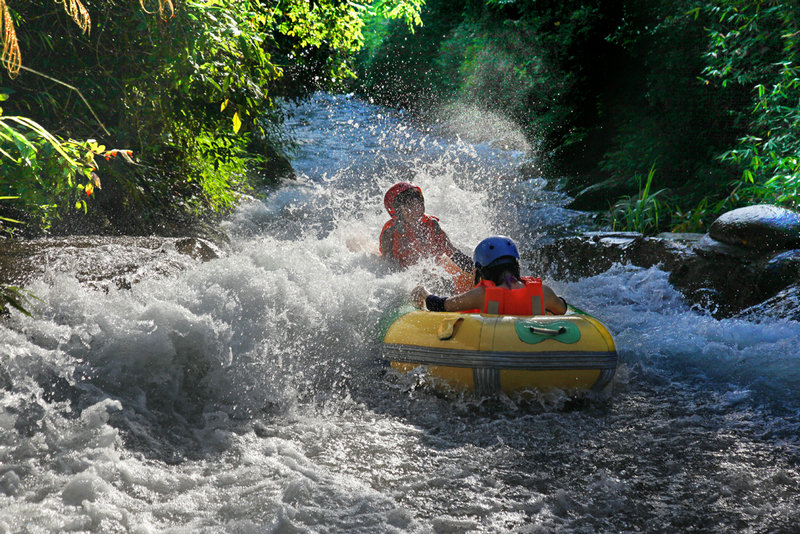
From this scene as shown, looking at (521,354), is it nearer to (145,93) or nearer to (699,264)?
(699,264)

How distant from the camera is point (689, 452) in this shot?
3139 mm

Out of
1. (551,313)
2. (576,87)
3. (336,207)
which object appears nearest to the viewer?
(551,313)

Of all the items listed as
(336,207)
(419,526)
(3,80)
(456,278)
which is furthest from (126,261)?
(336,207)

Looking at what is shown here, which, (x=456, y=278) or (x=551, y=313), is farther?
(x=456, y=278)

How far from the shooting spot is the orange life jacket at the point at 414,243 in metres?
6.29

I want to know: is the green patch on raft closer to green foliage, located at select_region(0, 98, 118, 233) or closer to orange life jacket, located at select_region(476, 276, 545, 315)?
orange life jacket, located at select_region(476, 276, 545, 315)

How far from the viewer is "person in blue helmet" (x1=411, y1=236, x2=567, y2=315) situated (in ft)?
14.0

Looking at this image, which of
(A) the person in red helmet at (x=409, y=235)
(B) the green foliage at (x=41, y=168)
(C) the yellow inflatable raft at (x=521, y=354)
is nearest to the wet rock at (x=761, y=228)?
(A) the person in red helmet at (x=409, y=235)

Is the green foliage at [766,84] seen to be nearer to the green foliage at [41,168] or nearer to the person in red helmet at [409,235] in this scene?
the person in red helmet at [409,235]

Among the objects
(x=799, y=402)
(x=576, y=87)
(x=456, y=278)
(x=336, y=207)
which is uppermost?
(x=576, y=87)

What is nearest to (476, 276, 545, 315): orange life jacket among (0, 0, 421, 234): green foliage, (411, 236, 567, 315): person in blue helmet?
(411, 236, 567, 315): person in blue helmet

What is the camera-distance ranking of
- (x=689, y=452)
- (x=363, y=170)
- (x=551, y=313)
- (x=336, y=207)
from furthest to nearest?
(x=363, y=170) → (x=336, y=207) → (x=551, y=313) → (x=689, y=452)

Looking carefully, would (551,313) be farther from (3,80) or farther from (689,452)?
(3,80)

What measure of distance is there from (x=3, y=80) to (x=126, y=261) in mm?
1559
